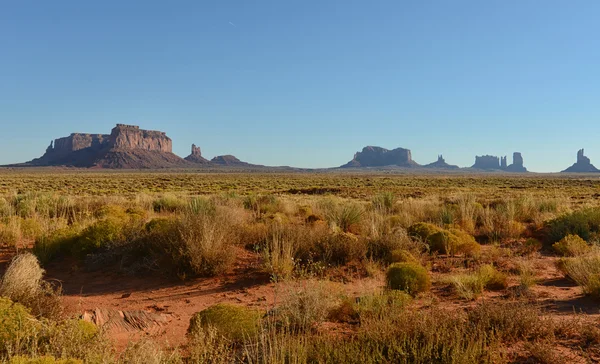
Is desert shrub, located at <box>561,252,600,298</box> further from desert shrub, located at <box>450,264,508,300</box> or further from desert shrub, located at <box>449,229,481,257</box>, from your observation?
desert shrub, located at <box>449,229,481,257</box>

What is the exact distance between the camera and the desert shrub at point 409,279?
6199 millimetres

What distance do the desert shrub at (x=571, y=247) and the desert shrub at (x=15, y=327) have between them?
9538mm

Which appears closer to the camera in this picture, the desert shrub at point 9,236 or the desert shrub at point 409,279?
the desert shrub at point 409,279

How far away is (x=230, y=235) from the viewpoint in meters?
8.16

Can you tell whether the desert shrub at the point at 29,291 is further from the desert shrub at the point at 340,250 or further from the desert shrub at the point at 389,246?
the desert shrub at the point at 389,246

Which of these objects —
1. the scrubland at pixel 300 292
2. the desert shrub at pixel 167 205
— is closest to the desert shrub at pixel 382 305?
the scrubland at pixel 300 292

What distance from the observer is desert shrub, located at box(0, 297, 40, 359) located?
373 cm

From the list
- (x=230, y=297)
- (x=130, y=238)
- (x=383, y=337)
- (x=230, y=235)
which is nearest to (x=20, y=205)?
(x=130, y=238)

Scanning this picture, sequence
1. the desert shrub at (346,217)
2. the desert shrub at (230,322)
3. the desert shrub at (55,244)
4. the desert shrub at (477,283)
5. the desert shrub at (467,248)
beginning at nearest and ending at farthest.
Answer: the desert shrub at (230,322), the desert shrub at (477,283), the desert shrub at (55,244), the desert shrub at (467,248), the desert shrub at (346,217)

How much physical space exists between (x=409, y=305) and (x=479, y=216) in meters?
8.72

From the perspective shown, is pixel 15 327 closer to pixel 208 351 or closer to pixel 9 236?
pixel 208 351

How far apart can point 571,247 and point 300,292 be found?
692 centimetres

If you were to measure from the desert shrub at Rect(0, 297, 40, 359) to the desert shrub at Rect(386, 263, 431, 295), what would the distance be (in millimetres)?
A: 4640

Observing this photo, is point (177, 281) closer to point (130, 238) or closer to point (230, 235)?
point (230, 235)
